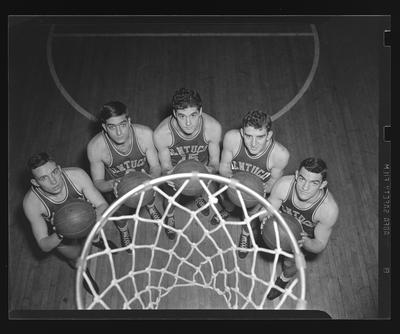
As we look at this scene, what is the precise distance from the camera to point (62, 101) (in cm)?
294

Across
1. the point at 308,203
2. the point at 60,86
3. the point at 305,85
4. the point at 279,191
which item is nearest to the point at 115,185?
the point at 279,191

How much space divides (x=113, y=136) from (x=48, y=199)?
1.12ft

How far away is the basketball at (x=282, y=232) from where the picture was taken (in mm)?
1762

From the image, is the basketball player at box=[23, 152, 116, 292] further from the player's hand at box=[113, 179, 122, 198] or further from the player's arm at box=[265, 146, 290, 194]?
the player's arm at box=[265, 146, 290, 194]

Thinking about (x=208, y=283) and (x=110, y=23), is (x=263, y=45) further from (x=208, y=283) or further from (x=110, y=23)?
(x=208, y=283)

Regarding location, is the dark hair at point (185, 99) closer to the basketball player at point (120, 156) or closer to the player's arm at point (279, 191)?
the basketball player at point (120, 156)

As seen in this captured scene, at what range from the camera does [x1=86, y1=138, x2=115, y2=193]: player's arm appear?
6.80 ft

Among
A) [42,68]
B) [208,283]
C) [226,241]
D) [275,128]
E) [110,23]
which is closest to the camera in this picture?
[208,283]

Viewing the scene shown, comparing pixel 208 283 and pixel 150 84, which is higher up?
pixel 150 84

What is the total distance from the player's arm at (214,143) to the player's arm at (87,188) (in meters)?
0.48

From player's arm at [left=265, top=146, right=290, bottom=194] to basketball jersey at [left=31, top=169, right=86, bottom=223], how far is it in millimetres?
768

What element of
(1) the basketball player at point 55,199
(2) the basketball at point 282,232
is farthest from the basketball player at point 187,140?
(2) the basketball at point 282,232

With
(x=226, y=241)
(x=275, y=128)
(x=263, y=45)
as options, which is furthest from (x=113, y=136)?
(x=263, y=45)

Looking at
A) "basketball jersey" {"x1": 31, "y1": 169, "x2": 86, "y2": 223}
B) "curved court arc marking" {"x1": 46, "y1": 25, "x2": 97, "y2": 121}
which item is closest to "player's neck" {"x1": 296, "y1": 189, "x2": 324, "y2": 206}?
"basketball jersey" {"x1": 31, "y1": 169, "x2": 86, "y2": 223}
